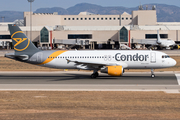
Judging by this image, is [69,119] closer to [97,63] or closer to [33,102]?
[33,102]

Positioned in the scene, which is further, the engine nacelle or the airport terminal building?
the airport terminal building

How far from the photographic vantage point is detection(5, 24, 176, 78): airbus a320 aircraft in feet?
116

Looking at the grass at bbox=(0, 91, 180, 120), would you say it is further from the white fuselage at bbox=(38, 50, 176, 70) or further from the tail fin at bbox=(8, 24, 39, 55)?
the tail fin at bbox=(8, 24, 39, 55)

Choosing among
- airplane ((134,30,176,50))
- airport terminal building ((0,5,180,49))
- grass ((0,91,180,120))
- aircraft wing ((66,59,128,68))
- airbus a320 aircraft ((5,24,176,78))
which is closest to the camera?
grass ((0,91,180,120))

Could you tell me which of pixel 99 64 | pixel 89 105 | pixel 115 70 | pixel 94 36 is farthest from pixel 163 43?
pixel 89 105

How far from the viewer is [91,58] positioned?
36188mm

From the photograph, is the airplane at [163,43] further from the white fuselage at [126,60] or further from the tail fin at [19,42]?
the tail fin at [19,42]

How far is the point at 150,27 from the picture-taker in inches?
5428

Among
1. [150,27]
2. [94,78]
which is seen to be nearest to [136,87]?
[94,78]

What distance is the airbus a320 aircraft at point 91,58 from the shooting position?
35375mm

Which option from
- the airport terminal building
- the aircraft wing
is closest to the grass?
the aircraft wing

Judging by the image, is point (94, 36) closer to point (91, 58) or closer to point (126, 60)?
point (91, 58)

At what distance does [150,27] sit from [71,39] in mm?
39170

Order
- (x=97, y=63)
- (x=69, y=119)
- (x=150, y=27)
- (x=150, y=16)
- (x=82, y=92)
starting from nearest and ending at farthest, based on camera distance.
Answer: (x=69, y=119), (x=82, y=92), (x=97, y=63), (x=150, y=27), (x=150, y=16)
